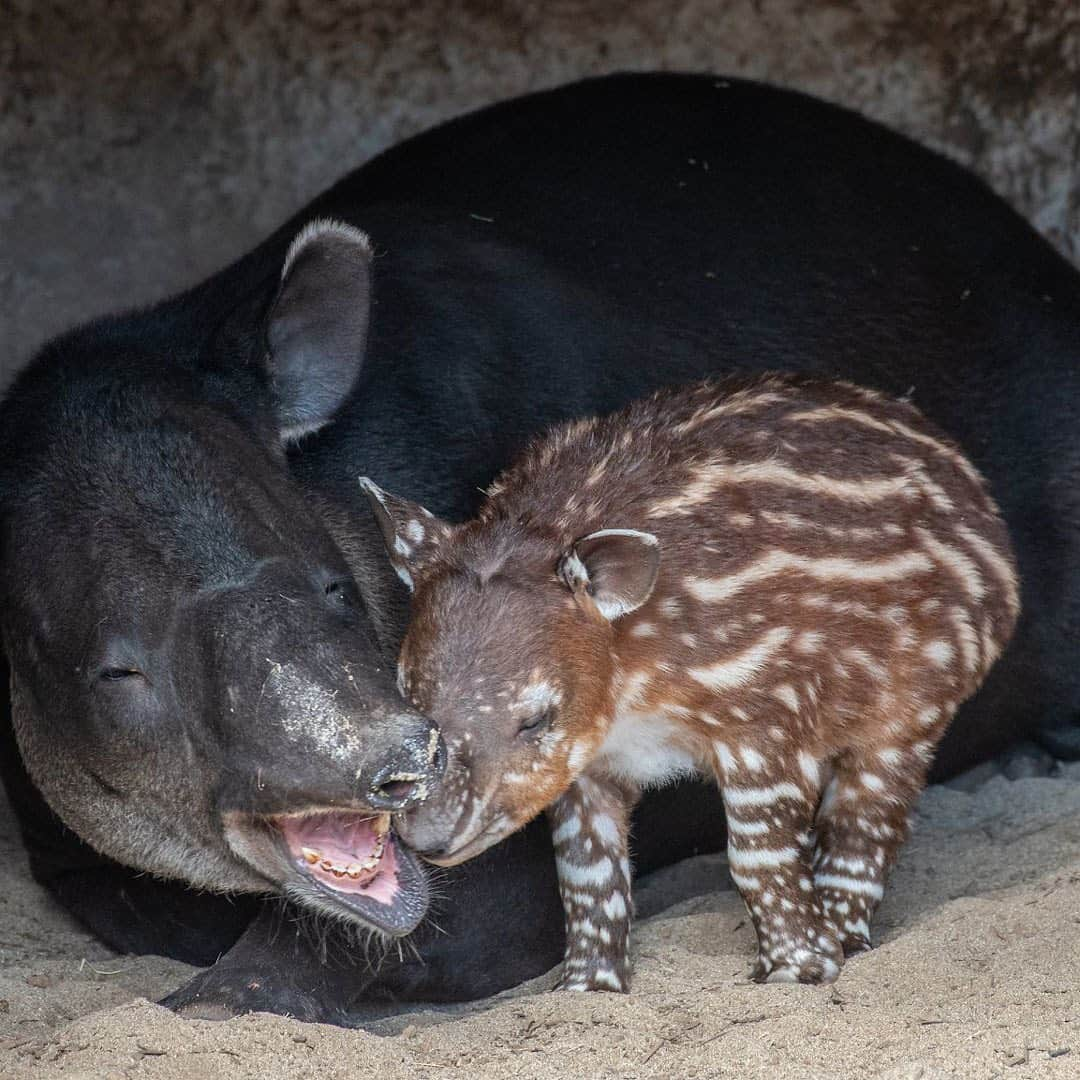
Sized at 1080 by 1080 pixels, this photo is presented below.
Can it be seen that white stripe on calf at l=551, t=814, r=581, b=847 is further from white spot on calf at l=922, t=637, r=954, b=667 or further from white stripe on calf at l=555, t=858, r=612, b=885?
white spot on calf at l=922, t=637, r=954, b=667

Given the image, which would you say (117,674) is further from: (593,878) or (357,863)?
(593,878)

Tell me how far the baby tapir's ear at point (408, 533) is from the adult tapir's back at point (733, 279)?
31.6 inches

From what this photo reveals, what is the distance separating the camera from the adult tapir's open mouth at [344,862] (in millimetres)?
3758

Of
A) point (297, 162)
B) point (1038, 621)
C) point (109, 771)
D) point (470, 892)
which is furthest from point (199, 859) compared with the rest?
point (297, 162)

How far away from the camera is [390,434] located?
4.75 metres

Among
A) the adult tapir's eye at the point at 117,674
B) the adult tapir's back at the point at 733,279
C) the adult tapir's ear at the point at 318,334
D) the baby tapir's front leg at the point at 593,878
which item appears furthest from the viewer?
the adult tapir's back at the point at 733,279

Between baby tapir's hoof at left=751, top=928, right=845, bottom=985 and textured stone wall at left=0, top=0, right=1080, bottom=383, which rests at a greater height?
textured stone wall at left=0, top=0, right=1080, bottom=383

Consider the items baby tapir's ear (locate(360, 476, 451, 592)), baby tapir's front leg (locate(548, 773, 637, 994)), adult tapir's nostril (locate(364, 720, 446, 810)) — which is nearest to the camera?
adult tapir's nostril (locate(364, 720, 446, 810))

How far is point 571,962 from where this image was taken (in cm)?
429

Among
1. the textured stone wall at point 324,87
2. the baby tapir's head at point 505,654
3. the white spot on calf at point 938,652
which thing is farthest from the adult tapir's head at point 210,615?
the textured stone wall at point 324,87

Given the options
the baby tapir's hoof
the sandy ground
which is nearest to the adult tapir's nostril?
the sandy ground

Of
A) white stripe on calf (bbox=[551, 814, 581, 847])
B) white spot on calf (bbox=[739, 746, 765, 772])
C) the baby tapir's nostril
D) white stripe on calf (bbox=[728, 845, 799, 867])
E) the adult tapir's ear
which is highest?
the adult tapir's ear

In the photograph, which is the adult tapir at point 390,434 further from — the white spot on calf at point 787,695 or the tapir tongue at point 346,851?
the white spot on calf at point 787,695

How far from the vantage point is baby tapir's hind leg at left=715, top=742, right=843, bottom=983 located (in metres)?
4.10
